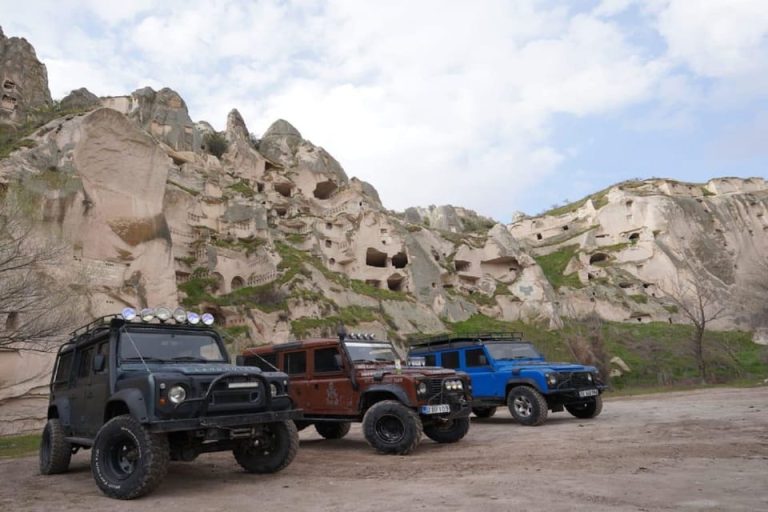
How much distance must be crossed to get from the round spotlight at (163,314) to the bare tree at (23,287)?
8.06 meters

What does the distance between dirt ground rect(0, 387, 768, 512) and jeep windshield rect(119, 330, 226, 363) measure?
1671 mm

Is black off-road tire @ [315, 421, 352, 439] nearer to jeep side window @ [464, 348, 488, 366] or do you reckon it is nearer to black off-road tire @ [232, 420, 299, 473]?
jeep side window @ [464, 348, 488, 366]

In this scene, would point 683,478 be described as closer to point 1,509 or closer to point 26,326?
point 1,509

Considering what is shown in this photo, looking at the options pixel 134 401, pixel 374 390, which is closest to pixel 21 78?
pixel 374 390

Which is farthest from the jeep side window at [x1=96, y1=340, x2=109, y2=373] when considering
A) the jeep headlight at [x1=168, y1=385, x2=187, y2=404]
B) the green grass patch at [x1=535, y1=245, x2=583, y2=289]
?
the green grass patch at [x1=535, y1=245, x2=583, y2=289]

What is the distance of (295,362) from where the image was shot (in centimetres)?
1084

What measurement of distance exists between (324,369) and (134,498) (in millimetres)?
4759

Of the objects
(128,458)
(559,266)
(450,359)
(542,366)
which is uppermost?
(559,266)

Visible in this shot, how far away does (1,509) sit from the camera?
5.68 metres

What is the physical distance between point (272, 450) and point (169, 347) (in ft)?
6.99

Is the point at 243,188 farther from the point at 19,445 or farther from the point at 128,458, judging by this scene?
the point at 128,458

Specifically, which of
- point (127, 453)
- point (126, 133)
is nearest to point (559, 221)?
point (126, 133)

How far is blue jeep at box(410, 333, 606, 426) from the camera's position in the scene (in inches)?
474

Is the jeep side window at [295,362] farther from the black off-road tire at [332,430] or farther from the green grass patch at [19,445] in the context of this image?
the green grass patch at [19,445]
